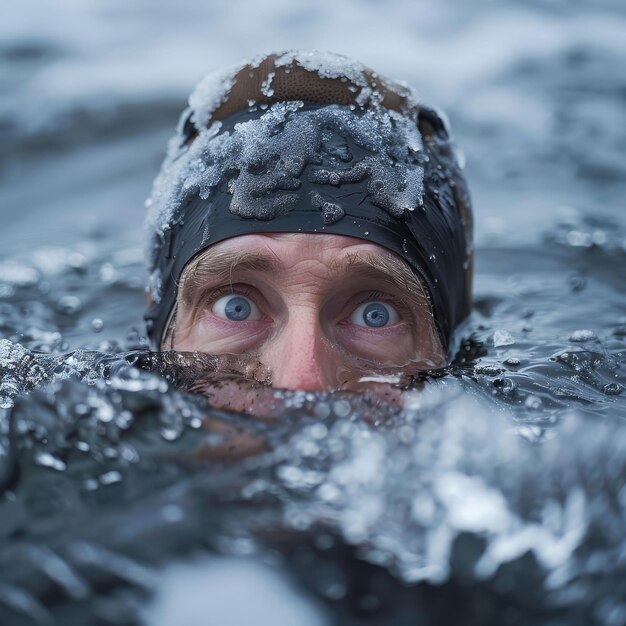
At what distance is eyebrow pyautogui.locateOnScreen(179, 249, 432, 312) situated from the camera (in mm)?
2775

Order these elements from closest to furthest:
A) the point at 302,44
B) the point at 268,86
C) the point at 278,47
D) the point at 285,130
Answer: the point at 285,130 → the point at 268,86 → the point at 278,47 → the point at 302,44

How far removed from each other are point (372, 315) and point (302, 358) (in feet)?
1.27

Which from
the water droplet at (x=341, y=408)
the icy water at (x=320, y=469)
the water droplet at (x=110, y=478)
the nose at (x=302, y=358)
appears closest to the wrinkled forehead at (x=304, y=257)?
the nose at (x=302, y=358)

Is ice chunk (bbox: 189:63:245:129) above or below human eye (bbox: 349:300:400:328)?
above

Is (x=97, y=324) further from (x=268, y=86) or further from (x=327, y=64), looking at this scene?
(x=327, y=64)

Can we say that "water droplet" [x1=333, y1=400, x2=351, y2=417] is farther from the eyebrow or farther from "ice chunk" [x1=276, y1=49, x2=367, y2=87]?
"ice chunk" [x1=276, y1=49, x2=367, y2=87]

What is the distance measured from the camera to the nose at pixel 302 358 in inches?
100

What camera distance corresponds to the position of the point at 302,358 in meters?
2.60

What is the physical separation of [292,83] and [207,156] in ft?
1.29

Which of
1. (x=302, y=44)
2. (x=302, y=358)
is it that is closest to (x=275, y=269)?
(x=302, y=358)

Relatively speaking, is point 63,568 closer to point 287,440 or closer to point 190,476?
point 190,476

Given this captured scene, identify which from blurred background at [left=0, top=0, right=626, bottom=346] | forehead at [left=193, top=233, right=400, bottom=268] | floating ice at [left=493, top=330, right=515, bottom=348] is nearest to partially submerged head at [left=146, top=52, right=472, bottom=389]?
forehead at [left=193, top=233, right=400, bottom=268]

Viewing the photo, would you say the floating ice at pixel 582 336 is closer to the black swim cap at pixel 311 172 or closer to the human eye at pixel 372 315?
the black swim cap at pixel 311 172

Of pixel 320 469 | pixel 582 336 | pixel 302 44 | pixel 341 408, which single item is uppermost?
pixel 302 44
